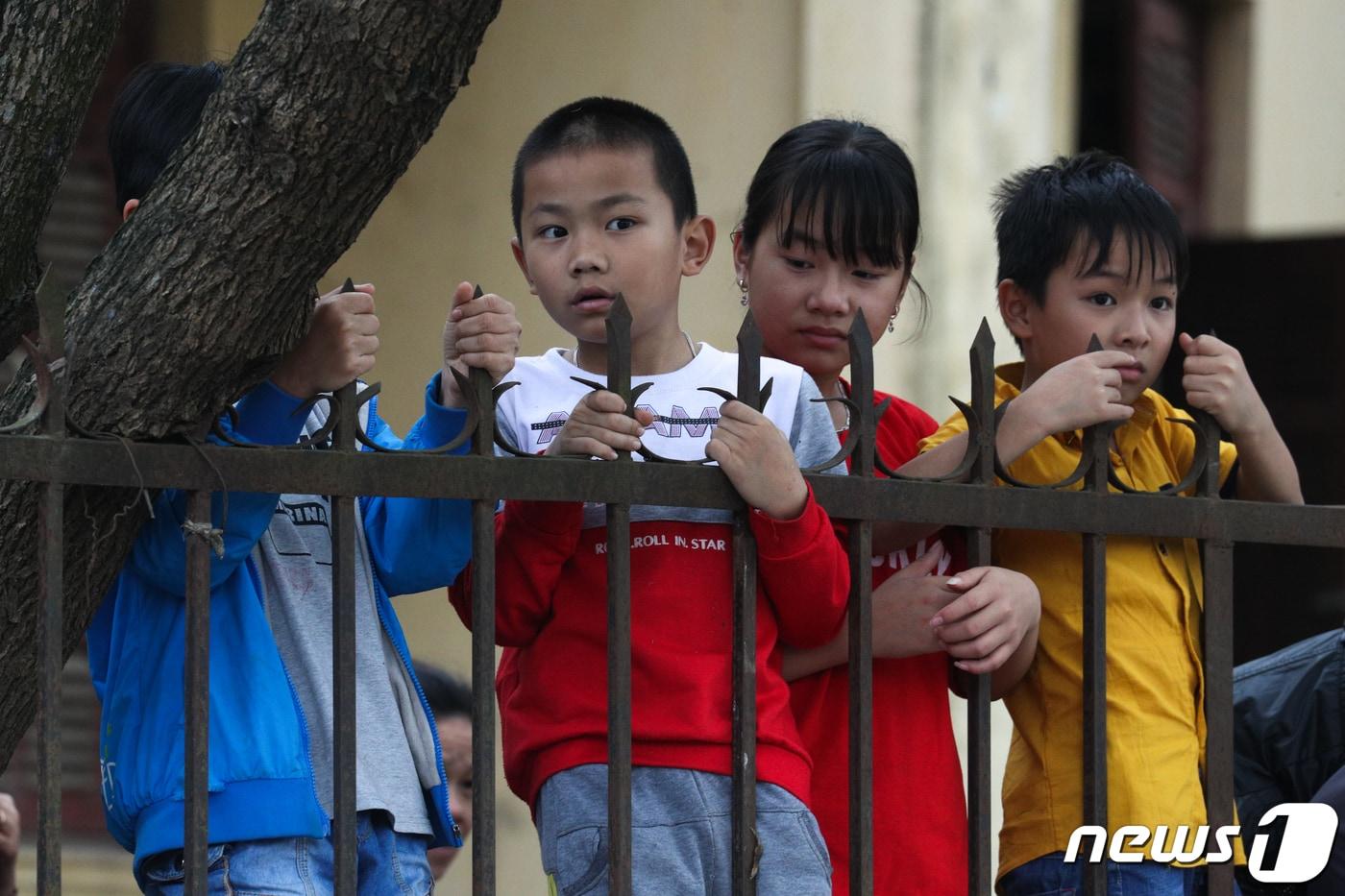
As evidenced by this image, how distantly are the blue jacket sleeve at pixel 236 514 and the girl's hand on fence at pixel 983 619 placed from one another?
0.86m

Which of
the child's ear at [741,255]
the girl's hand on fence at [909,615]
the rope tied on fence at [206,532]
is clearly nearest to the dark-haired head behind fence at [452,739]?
the child's ear at [741,255]

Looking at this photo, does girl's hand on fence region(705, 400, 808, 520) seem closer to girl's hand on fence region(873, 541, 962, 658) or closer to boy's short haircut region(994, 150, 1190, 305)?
girl's hand on fence region(873, 541, 962, 658)

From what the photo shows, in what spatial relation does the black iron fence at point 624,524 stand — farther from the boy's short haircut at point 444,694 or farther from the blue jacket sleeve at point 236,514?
the boy's short haircut at point 444,694

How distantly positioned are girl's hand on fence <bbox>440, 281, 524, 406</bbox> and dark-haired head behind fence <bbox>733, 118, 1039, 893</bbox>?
454 millimetres

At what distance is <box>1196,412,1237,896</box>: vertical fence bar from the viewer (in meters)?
2.68

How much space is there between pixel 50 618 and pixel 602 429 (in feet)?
2.10

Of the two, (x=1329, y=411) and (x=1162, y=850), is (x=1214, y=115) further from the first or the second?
(x=1162, y=850)

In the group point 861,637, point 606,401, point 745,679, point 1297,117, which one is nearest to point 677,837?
point 745,679

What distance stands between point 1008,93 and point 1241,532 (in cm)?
289

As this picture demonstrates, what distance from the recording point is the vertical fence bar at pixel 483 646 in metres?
2.21

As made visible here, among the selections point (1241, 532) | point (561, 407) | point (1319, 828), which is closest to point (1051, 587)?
point (1241, 532)

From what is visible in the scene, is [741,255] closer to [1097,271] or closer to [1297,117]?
[1097,271]

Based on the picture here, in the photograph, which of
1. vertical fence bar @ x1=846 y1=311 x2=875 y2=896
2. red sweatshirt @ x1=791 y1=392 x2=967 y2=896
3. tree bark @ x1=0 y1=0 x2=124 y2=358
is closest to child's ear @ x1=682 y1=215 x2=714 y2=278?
vertical fence bar @ x1=846 y1=311 x2=875 y2=896

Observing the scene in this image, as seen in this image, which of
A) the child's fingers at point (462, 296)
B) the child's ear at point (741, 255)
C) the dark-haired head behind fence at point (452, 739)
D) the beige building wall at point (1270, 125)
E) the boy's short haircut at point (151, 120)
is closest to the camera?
the child's fingers at point (462, 296)
